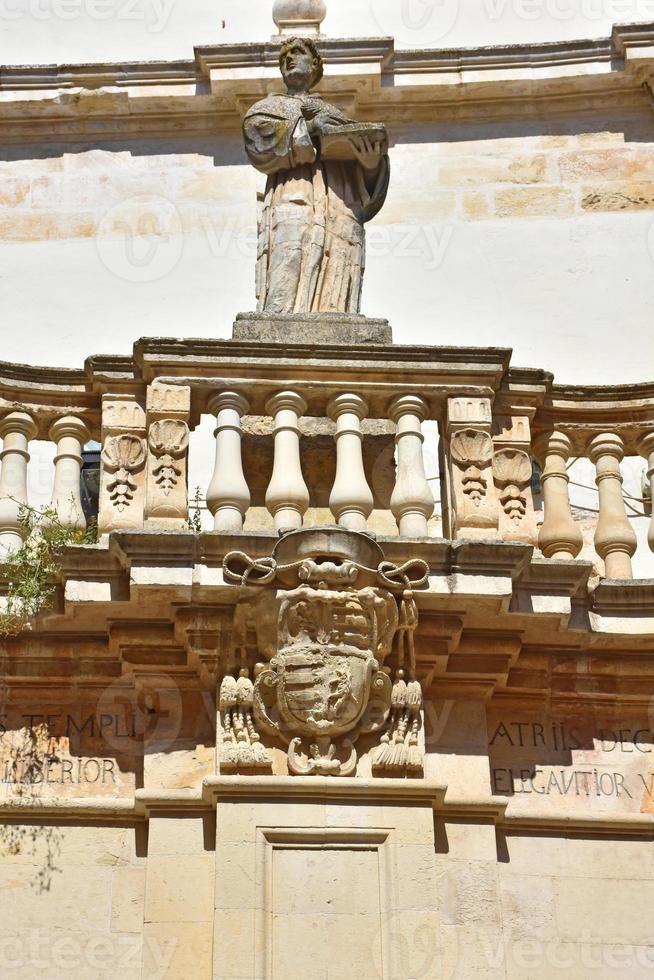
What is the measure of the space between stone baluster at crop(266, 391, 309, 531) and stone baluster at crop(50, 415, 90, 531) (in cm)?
79

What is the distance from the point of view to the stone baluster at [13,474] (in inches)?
312

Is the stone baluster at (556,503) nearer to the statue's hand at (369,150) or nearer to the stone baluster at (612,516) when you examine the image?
the stone baluster at (612,516)

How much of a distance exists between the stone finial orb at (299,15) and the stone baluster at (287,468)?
508 cm

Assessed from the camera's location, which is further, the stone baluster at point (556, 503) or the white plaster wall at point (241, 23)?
the white plaster wall at point (241, 23)

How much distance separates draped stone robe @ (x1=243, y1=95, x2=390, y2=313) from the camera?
344 inches

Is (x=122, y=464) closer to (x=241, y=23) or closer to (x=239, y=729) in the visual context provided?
(x=239, y=729)

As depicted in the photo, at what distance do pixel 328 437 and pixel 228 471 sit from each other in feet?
2.24

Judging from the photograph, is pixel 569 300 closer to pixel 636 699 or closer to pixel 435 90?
pixel 435 90

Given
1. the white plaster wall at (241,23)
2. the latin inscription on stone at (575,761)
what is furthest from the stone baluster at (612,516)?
the white plaster wall at (241,23)

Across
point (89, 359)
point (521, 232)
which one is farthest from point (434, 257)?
point (89, 359)

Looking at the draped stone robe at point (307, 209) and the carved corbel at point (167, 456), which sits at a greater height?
the draped stone robe at point (307, 209)

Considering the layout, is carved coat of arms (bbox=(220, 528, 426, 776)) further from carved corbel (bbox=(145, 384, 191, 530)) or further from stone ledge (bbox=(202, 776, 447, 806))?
carved corbel (bbox=(145, 384, 191, 530))

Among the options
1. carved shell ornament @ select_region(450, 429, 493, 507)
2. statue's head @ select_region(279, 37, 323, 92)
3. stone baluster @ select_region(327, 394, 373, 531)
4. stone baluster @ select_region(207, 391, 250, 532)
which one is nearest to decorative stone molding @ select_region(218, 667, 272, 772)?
stone baluster @ select_region(207, 391, 250, 532)

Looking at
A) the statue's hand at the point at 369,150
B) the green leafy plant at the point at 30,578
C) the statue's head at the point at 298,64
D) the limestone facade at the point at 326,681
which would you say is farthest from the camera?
the statue's head at the point at 298,64
